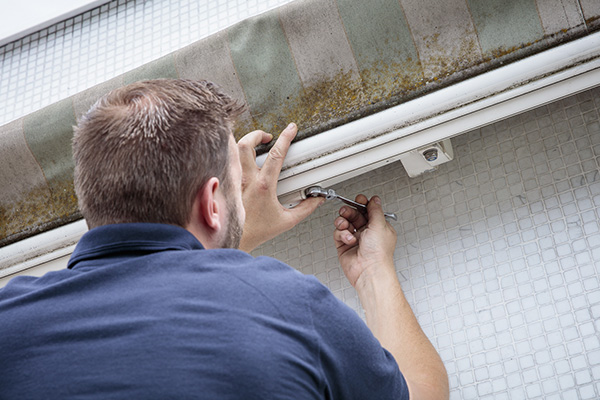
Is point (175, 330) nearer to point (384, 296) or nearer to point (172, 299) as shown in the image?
point (172, 299)

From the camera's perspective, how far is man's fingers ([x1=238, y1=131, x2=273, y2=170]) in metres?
0.92

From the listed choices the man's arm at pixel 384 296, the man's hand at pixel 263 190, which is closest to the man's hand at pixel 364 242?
the man's arm at pixel 384 296

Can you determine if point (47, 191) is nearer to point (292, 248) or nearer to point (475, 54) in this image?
point (292, 248)

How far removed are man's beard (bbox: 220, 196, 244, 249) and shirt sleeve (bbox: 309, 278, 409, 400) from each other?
6.4 inches

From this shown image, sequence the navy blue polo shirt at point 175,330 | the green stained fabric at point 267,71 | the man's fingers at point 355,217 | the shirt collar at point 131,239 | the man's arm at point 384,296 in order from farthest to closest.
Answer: the man's fingers at point 355,217 → the green stained fabric at point 267,71 → the man's arm at point 384,296 → the shirt collar at point 131,239 → the navy blue polo shirt at point 175,330

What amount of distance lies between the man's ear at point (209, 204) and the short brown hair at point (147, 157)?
1 centimetres

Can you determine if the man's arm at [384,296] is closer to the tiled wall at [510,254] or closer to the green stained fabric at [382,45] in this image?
the tiled wall at [510,254]

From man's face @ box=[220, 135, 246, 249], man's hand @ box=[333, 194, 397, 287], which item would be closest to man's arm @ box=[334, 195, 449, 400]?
man's hand @ box=[333, 194, 397, 287]

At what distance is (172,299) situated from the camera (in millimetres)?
572

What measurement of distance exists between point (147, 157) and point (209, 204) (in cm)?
9

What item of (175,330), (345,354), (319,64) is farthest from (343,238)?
(175,330)

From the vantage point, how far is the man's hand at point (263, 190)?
919 mm

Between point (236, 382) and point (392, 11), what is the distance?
0.62 metres

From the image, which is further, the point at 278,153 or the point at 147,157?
the point at 278,153
